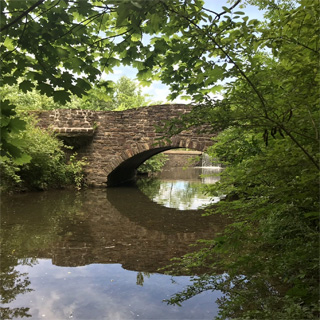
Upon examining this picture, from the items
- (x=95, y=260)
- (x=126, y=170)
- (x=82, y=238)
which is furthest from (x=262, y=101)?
(x=126, y=170)

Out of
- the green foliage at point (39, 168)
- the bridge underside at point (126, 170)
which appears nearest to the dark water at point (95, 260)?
the green foliage at point (39, 168)

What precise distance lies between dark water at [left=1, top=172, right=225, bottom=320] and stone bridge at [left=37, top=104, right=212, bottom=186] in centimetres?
381

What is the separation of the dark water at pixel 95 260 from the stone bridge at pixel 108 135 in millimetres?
3806

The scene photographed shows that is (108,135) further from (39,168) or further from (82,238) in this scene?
(82,238)

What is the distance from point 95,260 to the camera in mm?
3951

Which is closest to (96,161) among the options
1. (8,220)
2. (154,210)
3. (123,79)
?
(154,210)

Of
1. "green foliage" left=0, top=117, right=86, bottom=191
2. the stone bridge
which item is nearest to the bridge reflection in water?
"green foliage" left=0, top=117, right=86, bottom=191

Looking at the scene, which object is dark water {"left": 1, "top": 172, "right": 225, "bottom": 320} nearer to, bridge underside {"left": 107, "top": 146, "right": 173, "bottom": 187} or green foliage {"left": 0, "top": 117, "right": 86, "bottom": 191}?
green foliage {"left": 0, "top": 117, "right": 86, "bottom": 191}

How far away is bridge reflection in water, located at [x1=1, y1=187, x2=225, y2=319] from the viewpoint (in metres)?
3.25

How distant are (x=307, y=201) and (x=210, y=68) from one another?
1.12m

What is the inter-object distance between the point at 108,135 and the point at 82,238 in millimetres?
6947

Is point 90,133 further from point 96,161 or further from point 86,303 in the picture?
point 86,303

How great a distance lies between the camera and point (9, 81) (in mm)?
2766

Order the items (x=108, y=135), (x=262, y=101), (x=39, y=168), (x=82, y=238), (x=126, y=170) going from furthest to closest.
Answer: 1. (x=126, y=170)
2. (x=108, y=135)
3. (x=39, y=168)
4. (x=82, y=238)
5. (x=262, y=101)
